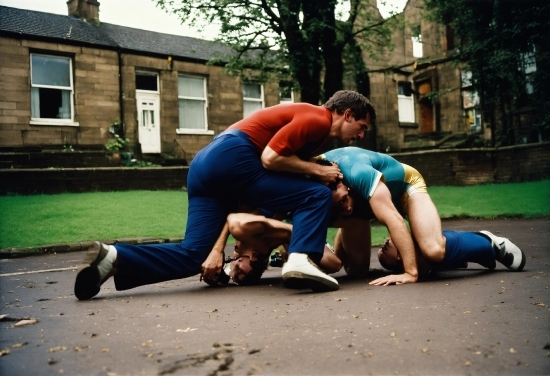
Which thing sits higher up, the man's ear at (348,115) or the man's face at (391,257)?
the man's ear at (348,115)

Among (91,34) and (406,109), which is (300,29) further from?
(406,109)

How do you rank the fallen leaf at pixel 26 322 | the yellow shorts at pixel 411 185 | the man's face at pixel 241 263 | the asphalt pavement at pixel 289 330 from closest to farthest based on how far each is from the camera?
the asphalt pavement at pixel 289 330
the fallen leaf at pixel 26 322
the yellow shorts at pixel 411 185
the man's face at pixel 241 263

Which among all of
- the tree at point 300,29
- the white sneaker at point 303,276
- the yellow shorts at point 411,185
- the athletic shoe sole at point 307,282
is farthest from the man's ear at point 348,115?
the tree at point 300,29

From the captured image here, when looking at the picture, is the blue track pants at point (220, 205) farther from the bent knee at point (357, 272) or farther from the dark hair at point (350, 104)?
the bent knee at point (357, 272)

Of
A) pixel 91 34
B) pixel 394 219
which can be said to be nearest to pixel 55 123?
pixel 91 34

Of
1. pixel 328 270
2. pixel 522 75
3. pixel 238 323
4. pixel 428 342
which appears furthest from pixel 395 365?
pixel 522 75

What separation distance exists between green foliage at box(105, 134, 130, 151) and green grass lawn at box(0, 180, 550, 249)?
15.2ft

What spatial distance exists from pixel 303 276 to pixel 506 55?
51.8 ft

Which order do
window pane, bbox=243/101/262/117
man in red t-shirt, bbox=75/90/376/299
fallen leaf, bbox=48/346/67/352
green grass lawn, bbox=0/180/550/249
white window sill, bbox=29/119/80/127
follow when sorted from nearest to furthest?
fallen leaf, bbox=48/346/67/352
man in red t-shirt, bbox=75/90/376/299
green grass lawn, bbox=0/180/550/249
white window sill, bbox=29/119/80/127
window pane, bbox=243/101/262/117

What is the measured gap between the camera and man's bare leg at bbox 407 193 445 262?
3.81 m

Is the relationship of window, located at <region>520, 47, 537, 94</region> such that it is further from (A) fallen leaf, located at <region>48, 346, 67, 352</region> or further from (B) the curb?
(A) fallen leaf, located at <region>48, 346, 67, 352</region>

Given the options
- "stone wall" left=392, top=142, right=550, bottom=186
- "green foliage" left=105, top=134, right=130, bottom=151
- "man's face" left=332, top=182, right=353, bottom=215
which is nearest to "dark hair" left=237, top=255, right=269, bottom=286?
"man's face" left=332, top=182, right=353, bottom=215

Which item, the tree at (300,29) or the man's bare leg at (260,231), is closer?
the man's bare leg at (260,231)

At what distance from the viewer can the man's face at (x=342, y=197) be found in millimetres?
3951
